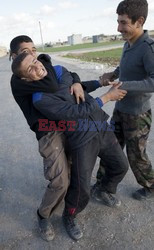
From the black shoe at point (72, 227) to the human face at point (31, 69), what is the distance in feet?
4.92

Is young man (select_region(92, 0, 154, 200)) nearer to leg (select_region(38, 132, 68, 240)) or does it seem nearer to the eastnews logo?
the eastnews logo

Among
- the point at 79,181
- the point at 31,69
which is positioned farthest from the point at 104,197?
the point at 31,69

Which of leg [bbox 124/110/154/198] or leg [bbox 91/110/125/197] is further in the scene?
leg [bbox 91/110/125/197]

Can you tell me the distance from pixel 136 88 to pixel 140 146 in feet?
2.48

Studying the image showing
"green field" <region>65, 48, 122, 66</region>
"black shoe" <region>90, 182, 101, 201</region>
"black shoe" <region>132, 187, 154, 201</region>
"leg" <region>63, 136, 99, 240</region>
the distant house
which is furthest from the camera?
the distant house

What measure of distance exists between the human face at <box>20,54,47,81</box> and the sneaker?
166cm

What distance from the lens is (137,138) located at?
2998 millimetres

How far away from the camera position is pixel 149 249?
258 cm

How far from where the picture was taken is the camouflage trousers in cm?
297

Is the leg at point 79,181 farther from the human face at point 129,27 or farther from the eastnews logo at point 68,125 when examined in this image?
the human face at point 129,27

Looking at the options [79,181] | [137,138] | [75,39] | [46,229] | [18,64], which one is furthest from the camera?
[75,39]

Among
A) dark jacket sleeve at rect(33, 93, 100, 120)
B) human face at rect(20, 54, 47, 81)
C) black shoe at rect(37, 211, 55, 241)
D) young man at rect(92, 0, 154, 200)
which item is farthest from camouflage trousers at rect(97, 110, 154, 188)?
human face at rect(20, 54, 47, 81)

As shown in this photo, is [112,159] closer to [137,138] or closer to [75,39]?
[137,138]

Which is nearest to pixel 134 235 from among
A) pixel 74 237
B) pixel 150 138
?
pixel 74 237
